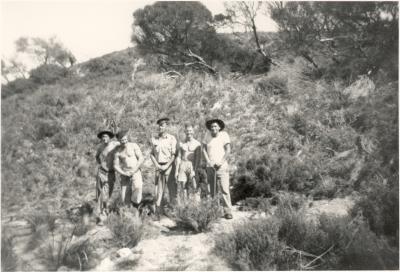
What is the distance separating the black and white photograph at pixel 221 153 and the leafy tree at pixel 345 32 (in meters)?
0.04

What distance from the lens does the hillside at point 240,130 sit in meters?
7.15

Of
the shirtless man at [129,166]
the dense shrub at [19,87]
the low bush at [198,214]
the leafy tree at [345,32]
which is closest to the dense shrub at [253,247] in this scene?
the low bush at [198,214]

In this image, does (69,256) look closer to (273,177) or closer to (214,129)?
(214,129)

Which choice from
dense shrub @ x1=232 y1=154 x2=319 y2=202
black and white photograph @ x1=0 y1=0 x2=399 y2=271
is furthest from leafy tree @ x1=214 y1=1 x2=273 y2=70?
dense shrub @ x1=232 y1=154 x2=319 y2=202

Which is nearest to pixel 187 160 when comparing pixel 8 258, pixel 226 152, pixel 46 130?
pixel 226 152

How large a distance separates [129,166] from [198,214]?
148 cm

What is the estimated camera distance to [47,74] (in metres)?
21.7

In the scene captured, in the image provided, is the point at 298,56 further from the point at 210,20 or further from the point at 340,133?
the point at 340,133

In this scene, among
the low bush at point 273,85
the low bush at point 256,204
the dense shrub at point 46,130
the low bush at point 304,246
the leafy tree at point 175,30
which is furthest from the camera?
the leafy tree at point 175,30

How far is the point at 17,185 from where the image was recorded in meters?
9.45

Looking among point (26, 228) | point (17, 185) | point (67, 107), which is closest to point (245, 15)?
point (67, 107)

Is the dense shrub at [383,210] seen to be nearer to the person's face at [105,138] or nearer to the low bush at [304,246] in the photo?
the low bush at [304,246]

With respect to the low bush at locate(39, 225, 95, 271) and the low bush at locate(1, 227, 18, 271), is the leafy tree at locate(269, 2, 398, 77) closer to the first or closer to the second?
the low bush at locate(39, 225, 95, 271)

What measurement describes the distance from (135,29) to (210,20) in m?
3.39
